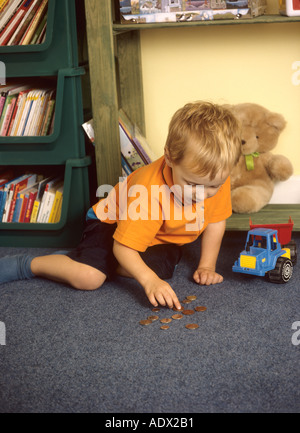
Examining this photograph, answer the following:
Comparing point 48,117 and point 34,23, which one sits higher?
point 34,23

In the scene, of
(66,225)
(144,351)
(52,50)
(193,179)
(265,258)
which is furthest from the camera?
(66,225)

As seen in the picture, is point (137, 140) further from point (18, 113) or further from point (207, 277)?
point (207, 277)

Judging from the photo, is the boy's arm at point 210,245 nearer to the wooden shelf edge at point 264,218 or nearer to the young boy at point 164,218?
the young boy at point 164,218

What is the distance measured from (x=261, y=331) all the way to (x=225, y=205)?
41cm

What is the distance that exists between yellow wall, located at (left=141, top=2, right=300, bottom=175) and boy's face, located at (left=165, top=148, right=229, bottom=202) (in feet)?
2.24

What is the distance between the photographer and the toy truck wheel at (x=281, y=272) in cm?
124

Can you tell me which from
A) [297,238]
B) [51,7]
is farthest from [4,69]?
[297,238]

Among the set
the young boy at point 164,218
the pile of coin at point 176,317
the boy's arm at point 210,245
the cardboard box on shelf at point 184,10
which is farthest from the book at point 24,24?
the pile of coin at point 176,317

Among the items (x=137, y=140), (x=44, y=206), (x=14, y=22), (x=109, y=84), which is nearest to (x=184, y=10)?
(x=109, y=84)

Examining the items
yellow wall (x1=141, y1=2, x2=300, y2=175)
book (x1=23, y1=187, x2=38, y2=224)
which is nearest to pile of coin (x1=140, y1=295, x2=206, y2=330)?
book (x1=23, y1=187, x2=38, y2=224)

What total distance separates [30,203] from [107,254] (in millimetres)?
406

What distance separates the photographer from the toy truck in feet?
4.02

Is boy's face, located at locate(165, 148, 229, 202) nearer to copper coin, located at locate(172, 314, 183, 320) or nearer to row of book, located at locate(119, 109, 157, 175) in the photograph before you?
copper coin, located at locate(172, 314, 183, 320)

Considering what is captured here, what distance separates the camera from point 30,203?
1592mm
